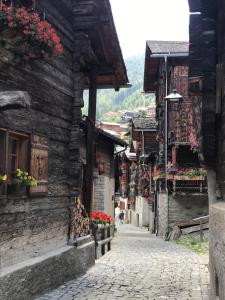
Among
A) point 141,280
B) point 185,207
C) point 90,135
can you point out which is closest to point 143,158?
point 185,207

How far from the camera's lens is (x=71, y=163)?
888cm

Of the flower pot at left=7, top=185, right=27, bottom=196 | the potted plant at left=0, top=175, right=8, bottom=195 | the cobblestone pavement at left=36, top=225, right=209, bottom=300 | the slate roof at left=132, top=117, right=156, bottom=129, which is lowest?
the cobblestone pavement at left=36, top=225, right=209, bottom=300

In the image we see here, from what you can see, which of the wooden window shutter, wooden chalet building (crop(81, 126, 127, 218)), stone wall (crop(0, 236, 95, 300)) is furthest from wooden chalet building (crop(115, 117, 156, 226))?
the wooden window shutter

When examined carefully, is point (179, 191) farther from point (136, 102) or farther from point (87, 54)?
point (136, 102)

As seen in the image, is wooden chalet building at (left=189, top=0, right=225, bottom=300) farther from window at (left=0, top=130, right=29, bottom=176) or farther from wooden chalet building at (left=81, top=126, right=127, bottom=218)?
wooden chalet building at (left=81, top=126, right=127, bottom=218)

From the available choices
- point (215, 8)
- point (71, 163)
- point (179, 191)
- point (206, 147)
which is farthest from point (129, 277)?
point (179, 191)

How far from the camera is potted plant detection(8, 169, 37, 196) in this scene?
6088mm

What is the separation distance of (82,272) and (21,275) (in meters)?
3.21

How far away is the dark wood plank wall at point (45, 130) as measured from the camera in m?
6.33

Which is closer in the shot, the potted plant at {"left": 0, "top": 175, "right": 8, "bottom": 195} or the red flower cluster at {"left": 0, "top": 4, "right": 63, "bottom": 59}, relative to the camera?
the potted plant at {"left": 0, "top": 175, "right": 8, "bottom": 195}

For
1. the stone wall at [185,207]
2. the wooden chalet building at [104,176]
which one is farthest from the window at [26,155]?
the stone wall at [185,207]

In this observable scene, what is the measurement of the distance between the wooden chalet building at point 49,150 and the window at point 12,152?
1 centimetres

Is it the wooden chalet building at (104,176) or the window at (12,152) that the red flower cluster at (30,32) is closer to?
the window at (12,152)

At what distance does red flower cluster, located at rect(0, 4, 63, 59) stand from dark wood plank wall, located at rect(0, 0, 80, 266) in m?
0.34
